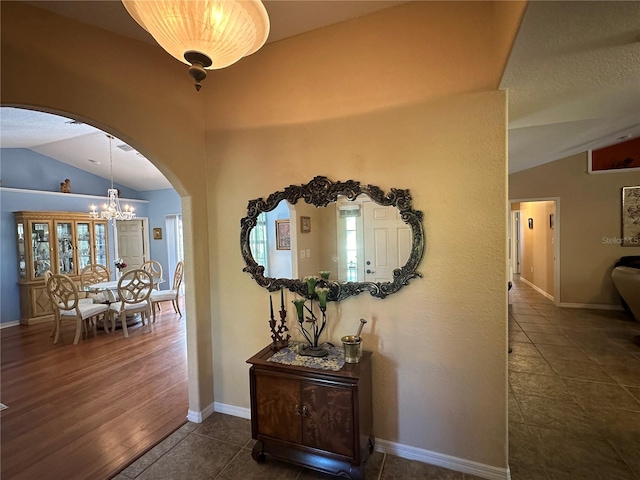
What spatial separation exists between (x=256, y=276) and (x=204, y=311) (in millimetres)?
585

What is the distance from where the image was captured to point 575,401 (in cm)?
257

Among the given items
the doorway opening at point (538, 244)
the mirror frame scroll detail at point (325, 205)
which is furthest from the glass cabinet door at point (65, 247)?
the doorway opening at point (538, 244)

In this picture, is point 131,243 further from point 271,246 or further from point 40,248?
point 271,246

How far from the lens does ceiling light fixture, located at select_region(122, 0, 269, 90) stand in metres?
1.02

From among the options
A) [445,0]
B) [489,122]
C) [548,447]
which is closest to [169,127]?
[445,0]

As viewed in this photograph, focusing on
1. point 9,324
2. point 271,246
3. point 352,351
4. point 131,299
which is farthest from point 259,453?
point 9,324

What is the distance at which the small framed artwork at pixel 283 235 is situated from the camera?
2.29 m

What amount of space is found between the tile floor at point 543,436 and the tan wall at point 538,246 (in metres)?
3.04

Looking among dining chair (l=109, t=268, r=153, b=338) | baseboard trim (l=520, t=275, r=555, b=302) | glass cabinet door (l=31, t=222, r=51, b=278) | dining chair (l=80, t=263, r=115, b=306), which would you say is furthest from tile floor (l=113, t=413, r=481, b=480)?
baseboard trim (l=520, t=275, r=555, b=302)

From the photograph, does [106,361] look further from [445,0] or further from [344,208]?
[445,0]

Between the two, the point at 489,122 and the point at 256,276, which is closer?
the point at 489,122

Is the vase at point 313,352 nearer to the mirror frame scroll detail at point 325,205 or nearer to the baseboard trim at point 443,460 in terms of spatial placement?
the mirror frame scroll detail at point 325,205

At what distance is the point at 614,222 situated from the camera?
5.22 m

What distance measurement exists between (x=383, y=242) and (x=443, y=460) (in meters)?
1.46
